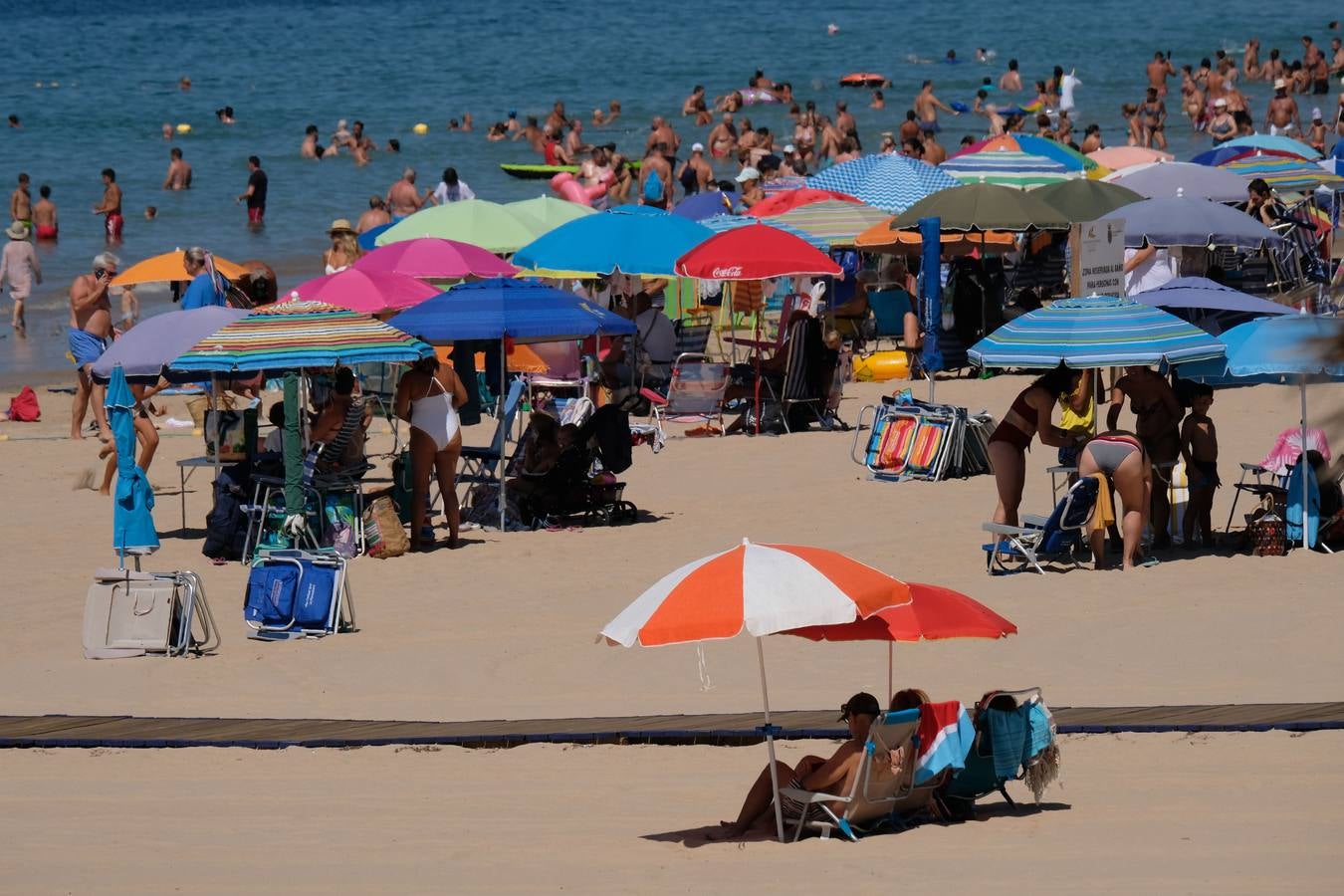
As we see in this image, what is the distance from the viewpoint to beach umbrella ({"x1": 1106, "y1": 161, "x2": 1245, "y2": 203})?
55.7ft

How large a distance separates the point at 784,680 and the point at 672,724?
92 centimetres

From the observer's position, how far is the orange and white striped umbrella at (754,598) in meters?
5.93

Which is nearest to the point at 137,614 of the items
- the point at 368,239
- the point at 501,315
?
the point at 501,315

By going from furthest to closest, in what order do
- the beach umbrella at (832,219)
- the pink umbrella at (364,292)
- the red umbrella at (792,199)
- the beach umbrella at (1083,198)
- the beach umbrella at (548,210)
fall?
1. the red umbrella at (792,199)
2. the beach umbrella at (548,210)
3. the beach umbrella at (832,219)
4. the beach umbrella at (1083,198)
5. the pink umbrella at (364,292)

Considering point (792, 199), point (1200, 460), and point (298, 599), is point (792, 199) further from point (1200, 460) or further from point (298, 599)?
point (298, 599)

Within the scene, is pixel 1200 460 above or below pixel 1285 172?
below

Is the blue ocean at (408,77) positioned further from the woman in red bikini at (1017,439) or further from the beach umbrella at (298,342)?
the woman in red bikini at (1017,439)

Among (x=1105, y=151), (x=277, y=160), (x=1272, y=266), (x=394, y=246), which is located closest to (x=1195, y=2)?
(x=277, y=160)

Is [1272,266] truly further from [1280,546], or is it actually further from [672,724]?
[672,724]

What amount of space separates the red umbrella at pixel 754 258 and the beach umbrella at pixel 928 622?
725 centimetres

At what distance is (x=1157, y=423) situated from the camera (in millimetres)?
10438

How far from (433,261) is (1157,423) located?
6.08 metres

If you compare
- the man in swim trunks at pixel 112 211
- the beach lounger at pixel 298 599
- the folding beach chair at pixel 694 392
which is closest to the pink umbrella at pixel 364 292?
the folding beach chair at pixel 694 392

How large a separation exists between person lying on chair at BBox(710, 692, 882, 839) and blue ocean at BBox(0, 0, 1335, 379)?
50.1 feet
